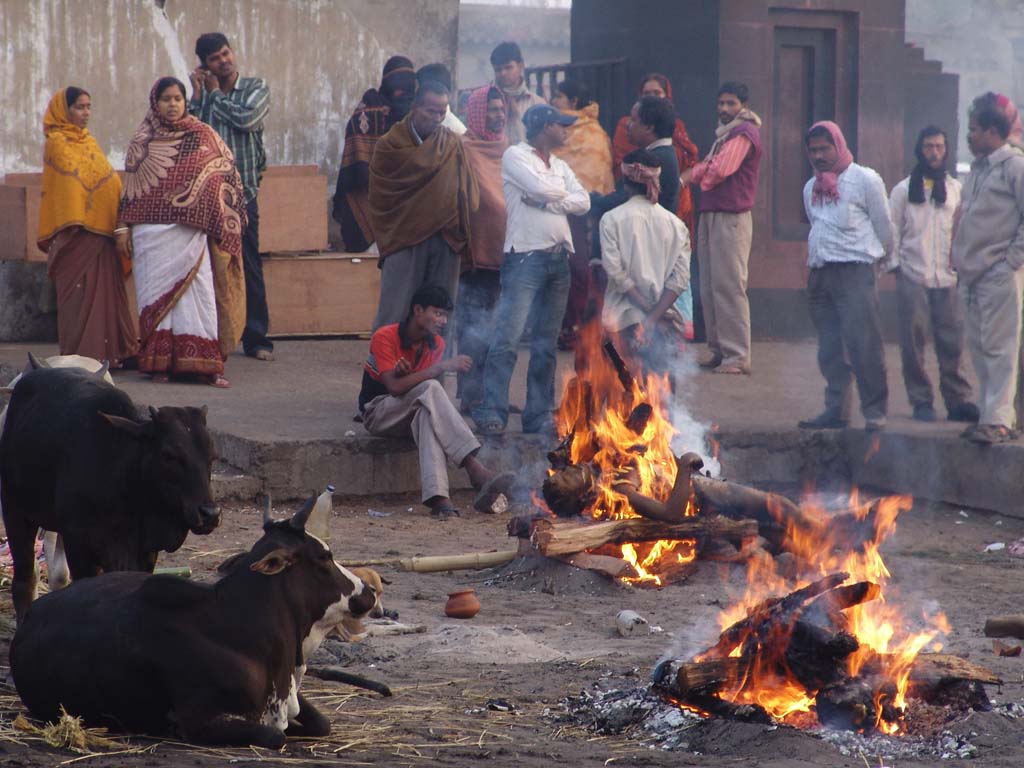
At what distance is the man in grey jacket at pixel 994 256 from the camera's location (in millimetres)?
10359

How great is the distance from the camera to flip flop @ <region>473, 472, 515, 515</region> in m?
9.52

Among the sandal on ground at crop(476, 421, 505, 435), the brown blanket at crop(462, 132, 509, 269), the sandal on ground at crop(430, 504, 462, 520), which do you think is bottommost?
the sandal on ground at crop(430, 504, 462, 520)

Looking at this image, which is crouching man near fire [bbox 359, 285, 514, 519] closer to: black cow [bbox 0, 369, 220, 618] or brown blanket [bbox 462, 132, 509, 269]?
brown blanket [bbox 462, 132, 509, 269]

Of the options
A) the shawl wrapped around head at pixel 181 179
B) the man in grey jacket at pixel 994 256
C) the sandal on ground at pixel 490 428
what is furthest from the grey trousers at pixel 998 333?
the shawl wrapped around head at pixel 181 179

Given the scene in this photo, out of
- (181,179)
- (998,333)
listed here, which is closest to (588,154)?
(181,179)

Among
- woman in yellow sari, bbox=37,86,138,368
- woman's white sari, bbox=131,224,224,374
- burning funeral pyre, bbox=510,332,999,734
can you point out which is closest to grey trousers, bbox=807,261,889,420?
burning funeral pyre, bbox=510,332,999,734

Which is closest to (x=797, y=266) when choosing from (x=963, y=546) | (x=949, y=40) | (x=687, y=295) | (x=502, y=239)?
(x=687, y=295)

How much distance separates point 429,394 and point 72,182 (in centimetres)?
353

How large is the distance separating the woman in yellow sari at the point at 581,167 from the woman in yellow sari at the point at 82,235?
3747 millimetres

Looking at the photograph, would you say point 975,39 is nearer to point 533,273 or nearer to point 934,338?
point 934,338

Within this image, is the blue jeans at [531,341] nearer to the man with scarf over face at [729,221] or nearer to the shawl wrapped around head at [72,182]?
the man with scarf over face at [729,221]

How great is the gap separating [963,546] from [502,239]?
389 centimetres

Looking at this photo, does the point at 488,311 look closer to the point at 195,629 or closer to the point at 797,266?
the point at 797,266

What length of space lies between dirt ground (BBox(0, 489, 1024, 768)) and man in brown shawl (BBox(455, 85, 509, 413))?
137cm
